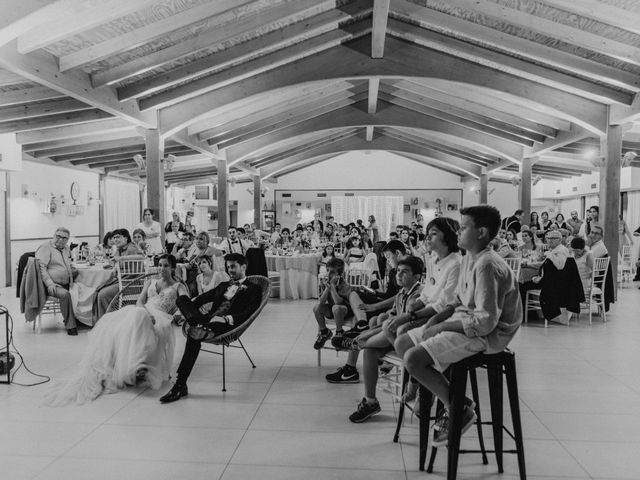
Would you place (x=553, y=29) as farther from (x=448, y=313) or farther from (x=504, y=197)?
(x=504, y=197)

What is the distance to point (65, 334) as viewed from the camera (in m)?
5.61

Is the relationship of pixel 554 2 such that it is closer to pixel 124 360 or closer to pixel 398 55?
pixel 398 55

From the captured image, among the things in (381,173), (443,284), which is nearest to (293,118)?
(381,173)

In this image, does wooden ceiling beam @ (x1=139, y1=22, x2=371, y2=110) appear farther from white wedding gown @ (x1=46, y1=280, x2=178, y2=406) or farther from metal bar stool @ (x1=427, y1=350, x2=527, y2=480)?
metal bar stool @ (x1=427, y1=350, x2=527, y2=480)

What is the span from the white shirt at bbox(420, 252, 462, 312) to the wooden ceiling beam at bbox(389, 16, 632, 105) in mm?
4843

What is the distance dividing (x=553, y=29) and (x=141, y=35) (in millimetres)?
4203

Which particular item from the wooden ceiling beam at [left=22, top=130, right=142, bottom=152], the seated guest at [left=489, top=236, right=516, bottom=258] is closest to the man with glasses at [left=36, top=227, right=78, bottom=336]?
the seated guest at [left=489, top=236, right=516, bottom=258]

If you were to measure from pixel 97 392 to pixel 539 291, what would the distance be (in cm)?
487

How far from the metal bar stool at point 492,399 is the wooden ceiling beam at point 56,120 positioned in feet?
22.7

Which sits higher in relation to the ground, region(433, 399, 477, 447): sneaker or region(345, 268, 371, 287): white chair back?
region(345, 268, 371, 287): white chair back

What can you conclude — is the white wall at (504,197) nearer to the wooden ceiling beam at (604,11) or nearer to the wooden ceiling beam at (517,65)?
the wooden ceiling beam at (517,65)

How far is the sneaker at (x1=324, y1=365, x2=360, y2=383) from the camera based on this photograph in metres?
3.86

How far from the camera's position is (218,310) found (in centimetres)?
385

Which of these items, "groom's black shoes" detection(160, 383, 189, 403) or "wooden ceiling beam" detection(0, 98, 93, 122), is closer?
"groom's black shoes" detection(160, 383, 189, 403)
